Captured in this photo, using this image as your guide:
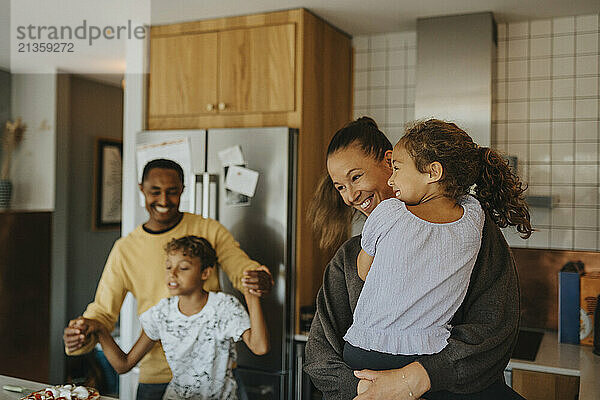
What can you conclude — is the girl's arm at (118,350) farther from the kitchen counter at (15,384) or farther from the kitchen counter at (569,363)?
the kitchen counter at (569,363)

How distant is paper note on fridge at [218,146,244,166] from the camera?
2912 millimetres

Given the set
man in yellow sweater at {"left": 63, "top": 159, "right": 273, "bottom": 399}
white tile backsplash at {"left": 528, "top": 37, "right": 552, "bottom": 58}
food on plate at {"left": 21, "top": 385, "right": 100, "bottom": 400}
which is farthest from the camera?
white tile backsplash at {"left": 528, "top": 37, "right": 552, "bottom": 58}

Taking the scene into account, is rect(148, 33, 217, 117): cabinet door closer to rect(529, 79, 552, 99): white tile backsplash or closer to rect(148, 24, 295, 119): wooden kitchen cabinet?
rect(148, 24, 295, 119): wooden kitchen cabinet

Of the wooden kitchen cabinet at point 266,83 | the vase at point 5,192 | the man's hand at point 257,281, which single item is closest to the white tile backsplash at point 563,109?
the wooden kitchen cabinet at point 266,83

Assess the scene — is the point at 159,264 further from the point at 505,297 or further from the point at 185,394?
the point at 505,297

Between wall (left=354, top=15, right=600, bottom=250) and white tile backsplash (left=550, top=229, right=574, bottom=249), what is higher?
wall (left=354, top=15, right=600, bottom=250)

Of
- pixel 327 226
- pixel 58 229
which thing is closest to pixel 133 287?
pixel 327 226

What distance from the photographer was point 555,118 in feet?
9.85

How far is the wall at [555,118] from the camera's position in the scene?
2.94 metres

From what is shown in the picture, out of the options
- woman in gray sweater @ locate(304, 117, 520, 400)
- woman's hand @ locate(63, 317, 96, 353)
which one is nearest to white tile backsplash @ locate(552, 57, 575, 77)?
woman in gray sweater @ locate(304, 117, 520, 400)

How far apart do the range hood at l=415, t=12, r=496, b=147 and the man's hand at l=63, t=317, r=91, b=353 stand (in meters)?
1.75

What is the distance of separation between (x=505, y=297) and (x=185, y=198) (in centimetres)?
189

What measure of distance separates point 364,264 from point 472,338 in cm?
29


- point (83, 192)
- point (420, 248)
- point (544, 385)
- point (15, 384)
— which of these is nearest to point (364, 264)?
point (420, 248)
